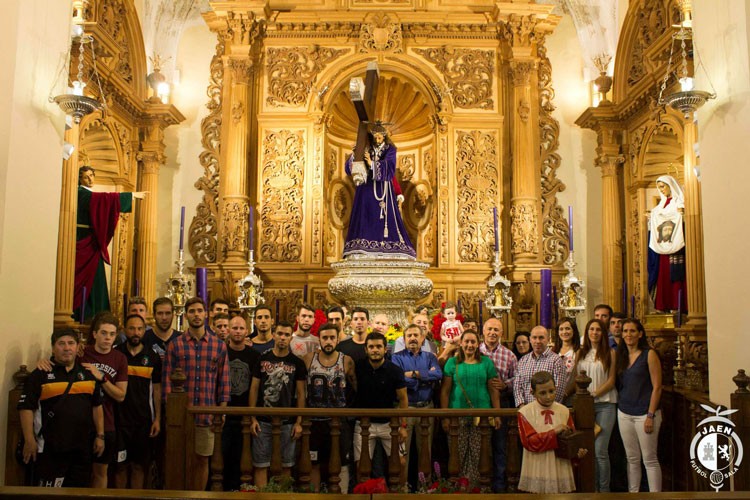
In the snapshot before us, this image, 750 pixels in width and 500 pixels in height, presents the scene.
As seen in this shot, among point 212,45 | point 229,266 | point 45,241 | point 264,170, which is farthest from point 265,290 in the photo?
point 45,241

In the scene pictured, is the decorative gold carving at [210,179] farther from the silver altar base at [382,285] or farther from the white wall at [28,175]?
the white wall at [28,175]

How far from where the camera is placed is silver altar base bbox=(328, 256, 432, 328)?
7863 millimetres

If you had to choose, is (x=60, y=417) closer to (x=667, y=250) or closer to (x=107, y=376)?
(x=107, y=376)

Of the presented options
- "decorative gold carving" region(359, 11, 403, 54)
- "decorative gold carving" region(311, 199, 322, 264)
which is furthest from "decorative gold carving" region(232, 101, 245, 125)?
"decorative gold carving" region(359, 11, 403, 54)

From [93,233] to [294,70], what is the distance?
452 centimetres

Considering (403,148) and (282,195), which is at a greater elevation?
(403,148)

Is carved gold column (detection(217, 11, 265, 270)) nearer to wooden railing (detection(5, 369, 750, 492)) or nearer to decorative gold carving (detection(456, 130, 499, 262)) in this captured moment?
decorative gold carving (detection(456, 130, 499, 262))

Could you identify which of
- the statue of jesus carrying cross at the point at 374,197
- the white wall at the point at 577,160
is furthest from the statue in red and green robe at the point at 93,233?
the white wall at the point at 577,160

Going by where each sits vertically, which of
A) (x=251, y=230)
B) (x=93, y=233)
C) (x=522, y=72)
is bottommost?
(x=93, y=233)

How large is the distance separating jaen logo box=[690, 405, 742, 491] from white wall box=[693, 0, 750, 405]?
38cm

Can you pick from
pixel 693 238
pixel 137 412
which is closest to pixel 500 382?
pixel 137 412

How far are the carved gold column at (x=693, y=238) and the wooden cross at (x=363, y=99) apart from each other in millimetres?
3489

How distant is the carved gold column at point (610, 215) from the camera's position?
1070 cm

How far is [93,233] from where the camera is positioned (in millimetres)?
8141
